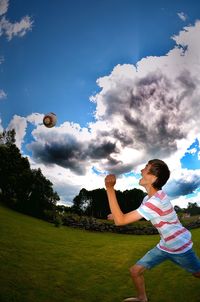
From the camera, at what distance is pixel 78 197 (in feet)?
181

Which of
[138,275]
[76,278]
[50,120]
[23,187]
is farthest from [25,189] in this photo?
[138,275]

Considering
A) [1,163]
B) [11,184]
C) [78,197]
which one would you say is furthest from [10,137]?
[78,197]

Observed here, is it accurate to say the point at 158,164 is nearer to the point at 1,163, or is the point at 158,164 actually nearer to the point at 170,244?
the point at 170,244

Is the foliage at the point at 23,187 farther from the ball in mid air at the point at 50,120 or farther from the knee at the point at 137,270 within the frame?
the knee at the point at 137,270

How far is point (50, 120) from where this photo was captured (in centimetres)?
1152

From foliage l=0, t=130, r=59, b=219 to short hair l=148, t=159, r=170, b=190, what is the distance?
23.5m

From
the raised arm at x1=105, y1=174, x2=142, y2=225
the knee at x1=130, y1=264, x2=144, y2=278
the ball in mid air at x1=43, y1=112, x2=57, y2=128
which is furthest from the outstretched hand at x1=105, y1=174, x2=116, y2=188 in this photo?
the ball in mid air at x1=43, y1=112, x2=57, y2=128

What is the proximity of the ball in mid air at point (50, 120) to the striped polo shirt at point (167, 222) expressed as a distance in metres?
7.77

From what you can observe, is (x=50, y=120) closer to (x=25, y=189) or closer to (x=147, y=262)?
(x=147, y=262)

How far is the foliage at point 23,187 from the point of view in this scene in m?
27.4

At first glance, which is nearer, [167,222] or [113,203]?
[113,203]

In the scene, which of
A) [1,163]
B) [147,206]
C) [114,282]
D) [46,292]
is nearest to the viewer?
[147,206]

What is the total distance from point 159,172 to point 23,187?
26682mm

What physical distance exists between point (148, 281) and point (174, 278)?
2.34ft
